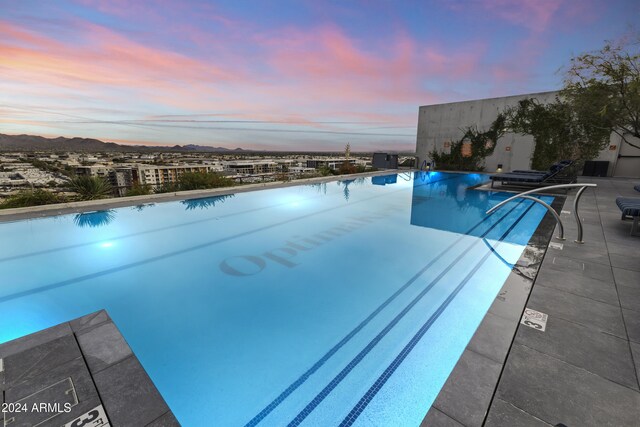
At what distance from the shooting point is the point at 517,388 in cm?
137

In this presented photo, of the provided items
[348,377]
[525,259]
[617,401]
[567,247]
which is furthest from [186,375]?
[567,247]

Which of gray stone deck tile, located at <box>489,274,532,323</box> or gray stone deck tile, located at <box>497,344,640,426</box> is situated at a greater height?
gray stone deck tile, located at <box>497,344,640,426</box>

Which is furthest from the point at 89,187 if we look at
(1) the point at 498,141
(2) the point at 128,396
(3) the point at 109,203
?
(1) the point at 498,141

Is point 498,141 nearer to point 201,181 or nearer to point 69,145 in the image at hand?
point 201,181

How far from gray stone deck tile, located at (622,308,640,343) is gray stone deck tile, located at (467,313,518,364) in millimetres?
685

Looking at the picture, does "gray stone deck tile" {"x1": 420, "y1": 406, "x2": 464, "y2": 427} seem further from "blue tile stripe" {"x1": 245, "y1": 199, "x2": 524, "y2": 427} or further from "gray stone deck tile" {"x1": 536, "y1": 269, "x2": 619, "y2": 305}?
"gray stone deck tile" {"x1": 536, "y1": 269, "x2": 619, "y2": 305}

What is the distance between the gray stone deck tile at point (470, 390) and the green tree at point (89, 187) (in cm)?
847

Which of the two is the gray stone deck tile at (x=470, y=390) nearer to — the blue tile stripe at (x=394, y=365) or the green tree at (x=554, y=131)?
the blue tile stripe at (x=394, y=365)

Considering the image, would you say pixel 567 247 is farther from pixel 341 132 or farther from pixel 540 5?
pixel 341 132

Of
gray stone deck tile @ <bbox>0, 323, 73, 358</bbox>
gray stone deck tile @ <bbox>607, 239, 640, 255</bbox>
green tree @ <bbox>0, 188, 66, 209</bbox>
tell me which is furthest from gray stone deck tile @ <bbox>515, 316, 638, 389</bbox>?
green tree @ <bbox>0, 188, 66, 209</bbox>

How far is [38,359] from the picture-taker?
158cm

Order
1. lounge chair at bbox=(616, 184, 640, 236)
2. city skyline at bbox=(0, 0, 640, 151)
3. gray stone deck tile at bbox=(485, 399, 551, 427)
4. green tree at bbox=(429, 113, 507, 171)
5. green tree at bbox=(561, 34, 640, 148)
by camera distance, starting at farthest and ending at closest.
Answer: green tree at bbox=(429, 113, 507, 171)
city skyline at bbox=(0, 0, 640, 151)
green tree at bbox=(561, 34, 640, 148)
lounge chair at bbox=(616, 184, 640, 236)
gray stone deck tile at bbox=(485, 399, 551, 427)

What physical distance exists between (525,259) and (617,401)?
7.62 ft

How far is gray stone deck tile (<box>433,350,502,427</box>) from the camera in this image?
4.14ft
